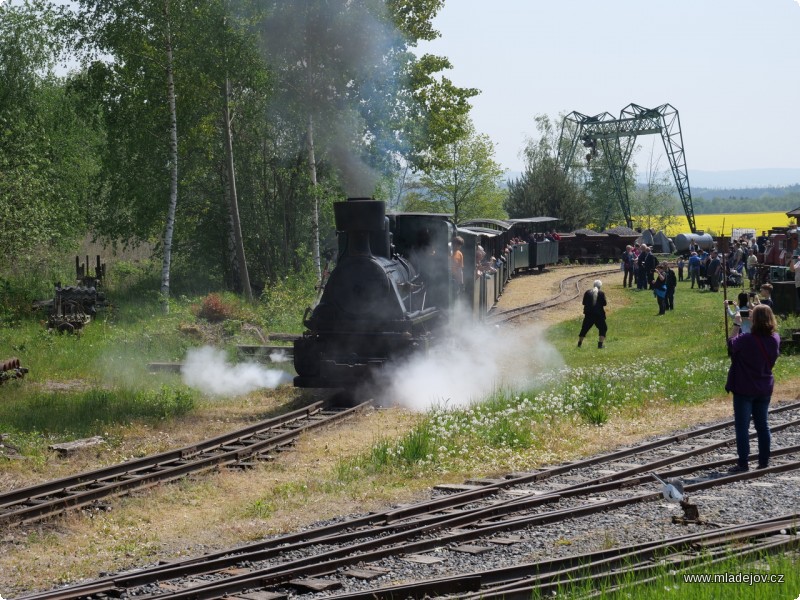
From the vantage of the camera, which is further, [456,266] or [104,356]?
[104,356]

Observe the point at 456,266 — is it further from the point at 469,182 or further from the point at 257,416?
the point at 469,182

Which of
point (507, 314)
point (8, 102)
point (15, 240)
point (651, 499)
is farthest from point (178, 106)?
point (651, 499)

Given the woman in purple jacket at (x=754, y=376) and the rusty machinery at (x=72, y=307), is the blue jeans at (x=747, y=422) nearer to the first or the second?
the woman in purple jacket at (x=754, y=376)

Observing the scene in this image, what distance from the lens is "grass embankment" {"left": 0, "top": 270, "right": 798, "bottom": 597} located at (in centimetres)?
899

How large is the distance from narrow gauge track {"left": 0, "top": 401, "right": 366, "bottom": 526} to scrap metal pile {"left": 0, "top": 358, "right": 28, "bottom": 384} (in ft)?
19.5

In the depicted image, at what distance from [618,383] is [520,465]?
5481mm

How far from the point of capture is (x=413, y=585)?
6535mm

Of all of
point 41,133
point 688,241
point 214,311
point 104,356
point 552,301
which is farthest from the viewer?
point 688,241

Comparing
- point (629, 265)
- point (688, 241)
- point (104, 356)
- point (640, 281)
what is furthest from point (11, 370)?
point (688, 241)

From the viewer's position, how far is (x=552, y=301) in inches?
1296

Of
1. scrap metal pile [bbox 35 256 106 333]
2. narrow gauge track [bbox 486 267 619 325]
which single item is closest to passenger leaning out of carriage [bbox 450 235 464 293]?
narrow gauge track [bbox 486 267 619 325]

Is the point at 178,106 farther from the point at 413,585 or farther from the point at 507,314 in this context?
the point at 413,585

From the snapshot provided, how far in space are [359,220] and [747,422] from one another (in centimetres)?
708

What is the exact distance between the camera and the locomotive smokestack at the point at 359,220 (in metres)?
15.4
